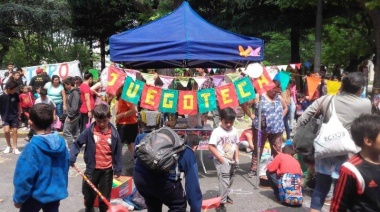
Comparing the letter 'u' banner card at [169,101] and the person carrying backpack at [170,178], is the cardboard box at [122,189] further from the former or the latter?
the person carrying backpack at [170,178]

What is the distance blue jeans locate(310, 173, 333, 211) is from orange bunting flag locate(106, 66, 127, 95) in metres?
3.60

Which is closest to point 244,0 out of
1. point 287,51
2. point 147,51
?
point 147,51

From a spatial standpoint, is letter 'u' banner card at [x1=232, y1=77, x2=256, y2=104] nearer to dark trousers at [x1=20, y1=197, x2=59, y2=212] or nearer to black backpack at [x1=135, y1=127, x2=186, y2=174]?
black backpack at [x1=135, y1=127, x2=186, y2=174]

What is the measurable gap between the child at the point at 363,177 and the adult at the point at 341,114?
1.71 m

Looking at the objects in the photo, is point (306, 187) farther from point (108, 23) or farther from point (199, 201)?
point (108, 23)

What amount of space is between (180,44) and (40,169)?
3.93 metres

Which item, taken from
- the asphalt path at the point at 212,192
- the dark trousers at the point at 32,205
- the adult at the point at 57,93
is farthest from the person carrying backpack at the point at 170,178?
the adult at the point at 57,93

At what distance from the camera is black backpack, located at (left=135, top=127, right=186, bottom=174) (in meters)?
3.35

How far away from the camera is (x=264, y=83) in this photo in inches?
272

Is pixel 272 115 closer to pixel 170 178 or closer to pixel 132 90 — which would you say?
pixel 132 90

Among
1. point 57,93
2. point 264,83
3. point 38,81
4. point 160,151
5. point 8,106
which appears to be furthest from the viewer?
point 38,81

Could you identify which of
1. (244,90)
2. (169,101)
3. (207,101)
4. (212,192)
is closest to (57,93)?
(169,101)

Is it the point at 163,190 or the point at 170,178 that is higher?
the point at 170,178

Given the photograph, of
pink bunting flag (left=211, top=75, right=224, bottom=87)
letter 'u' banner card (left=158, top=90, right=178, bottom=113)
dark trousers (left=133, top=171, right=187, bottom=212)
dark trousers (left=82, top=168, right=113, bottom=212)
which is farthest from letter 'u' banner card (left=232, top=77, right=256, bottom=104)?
dark trousers (left=133, top=171, right=187, bottom=212)
